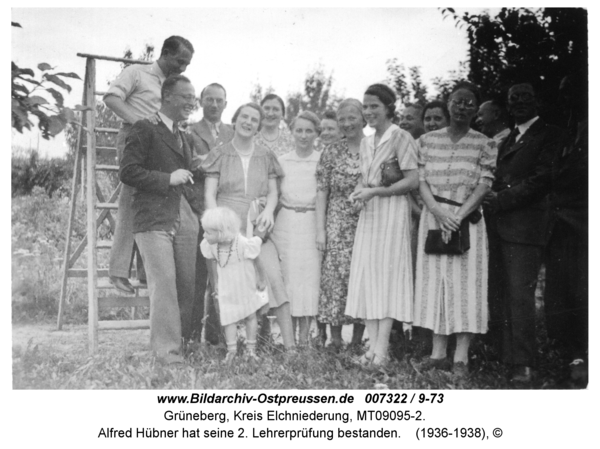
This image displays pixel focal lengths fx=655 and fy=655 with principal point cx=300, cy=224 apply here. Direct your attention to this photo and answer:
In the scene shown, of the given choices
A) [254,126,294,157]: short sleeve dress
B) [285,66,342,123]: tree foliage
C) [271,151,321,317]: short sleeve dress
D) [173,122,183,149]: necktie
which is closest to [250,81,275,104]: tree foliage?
[285,66,342,123]: tree foliage

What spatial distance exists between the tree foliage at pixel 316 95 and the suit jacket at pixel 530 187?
1.43 metres

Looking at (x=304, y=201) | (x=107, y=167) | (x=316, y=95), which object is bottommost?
(x=304, y=201)

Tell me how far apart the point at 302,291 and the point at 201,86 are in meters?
1.77

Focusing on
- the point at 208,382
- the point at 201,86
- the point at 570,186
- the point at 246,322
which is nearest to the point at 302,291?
the point at 246,322

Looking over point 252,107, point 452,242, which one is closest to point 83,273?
point 252,107

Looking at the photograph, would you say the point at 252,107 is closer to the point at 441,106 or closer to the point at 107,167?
the point at 107,167

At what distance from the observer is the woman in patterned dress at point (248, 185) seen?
5.03 m

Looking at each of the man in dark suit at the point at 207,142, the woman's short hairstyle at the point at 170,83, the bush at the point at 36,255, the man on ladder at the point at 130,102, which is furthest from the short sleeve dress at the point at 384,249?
the bush at the point at 36,255

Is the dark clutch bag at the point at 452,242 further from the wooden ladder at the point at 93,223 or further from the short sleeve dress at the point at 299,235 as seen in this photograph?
the wooden ladder at the point at 93,223

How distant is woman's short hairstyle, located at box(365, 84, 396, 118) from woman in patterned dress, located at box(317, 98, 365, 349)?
0.17 m

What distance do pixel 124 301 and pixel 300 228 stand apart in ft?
4.78

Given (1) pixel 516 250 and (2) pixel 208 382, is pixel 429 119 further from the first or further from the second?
(2) pixel 208 382

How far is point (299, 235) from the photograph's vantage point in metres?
5.14

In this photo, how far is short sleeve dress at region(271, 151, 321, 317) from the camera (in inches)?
201
